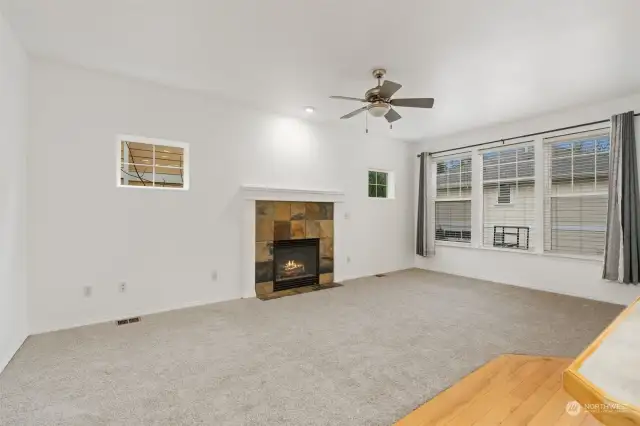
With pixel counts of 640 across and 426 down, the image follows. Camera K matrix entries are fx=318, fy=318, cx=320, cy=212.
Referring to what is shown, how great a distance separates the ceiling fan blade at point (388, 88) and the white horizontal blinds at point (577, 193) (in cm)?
331

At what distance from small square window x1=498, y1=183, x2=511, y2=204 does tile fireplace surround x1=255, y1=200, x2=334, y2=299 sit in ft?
9.72

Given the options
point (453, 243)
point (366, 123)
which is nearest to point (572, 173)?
point (453, 243)

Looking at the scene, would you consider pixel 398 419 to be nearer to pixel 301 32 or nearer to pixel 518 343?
pixel 518 343

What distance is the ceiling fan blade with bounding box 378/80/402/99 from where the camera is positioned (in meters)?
3.04

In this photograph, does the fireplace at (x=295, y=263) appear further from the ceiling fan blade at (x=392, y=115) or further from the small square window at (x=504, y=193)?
the small square window at (x=504, y=193)

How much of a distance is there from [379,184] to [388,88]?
3.43 m

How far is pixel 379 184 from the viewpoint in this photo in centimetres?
647

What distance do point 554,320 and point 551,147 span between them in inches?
110

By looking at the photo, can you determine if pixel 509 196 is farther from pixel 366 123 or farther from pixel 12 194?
pixel 12 194

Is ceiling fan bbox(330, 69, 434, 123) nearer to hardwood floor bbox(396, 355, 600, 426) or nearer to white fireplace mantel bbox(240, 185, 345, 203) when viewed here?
white fireplace mantel bbox(240, 185, 345, 203)

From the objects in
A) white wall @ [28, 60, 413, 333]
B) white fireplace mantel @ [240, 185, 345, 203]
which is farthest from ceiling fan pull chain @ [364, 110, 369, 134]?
white fireplace mantel @ [240, 185, 345, 203]

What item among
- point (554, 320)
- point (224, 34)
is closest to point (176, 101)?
point (224, 34)

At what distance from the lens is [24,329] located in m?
3.06

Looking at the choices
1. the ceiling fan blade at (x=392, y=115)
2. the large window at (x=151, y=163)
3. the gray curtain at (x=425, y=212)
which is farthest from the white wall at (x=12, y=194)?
the gray curtain at (x=425, y=212)
